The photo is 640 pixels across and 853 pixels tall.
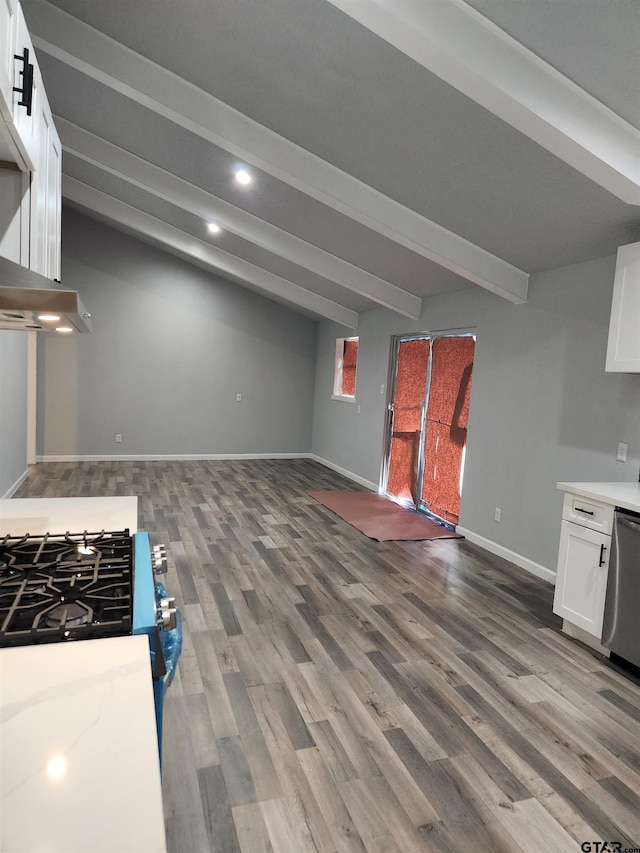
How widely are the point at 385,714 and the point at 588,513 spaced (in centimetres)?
155

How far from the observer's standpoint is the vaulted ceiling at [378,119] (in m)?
2.19

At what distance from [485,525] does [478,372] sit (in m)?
1.31

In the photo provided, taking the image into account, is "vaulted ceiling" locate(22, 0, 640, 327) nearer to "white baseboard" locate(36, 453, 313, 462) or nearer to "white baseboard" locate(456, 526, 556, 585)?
"white baseboard" locate(456, 526, 556, 585)

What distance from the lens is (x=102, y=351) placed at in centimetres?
758

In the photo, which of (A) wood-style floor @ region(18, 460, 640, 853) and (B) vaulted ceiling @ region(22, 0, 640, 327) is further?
→ (B) vaulted ceiling @ region(22, 0, 640, 327)

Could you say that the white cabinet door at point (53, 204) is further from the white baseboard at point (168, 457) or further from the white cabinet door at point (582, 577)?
the white baseboard at point (168, 457)

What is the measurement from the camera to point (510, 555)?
4.40m

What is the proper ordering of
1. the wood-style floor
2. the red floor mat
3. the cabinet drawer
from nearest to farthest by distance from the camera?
the wood-style floor → the cabinet drawer → the red floor mat

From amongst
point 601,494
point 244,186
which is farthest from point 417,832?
point 244,186

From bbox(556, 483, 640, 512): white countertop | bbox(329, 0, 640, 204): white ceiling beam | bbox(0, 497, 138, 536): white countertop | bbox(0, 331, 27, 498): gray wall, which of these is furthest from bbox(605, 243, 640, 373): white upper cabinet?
bbox(0, 331, 27, 498): gray wall

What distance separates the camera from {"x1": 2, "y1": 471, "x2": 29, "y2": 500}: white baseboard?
5.41m

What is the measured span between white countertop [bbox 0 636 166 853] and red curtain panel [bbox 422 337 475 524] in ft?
14.5

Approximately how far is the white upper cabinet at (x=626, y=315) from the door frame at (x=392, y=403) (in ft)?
6.15

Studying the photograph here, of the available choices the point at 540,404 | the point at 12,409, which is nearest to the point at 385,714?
the point at 540,404
